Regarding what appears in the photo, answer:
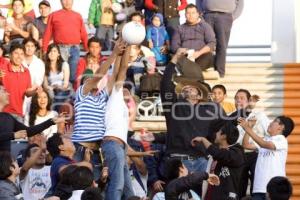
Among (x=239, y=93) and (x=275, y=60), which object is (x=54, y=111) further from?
(x=275, y=60)

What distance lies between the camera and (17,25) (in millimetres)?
18516

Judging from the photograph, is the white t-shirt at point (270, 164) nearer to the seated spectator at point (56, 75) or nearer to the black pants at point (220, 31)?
the seated spectator at point (56, 75)

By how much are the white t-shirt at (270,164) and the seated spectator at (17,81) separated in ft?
12.0

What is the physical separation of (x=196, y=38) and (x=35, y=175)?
4295mm

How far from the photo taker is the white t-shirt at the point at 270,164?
1346 cm

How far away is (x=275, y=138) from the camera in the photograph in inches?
531

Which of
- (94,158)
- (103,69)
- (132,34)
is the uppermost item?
(132,34)

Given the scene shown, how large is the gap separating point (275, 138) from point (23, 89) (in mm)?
4035

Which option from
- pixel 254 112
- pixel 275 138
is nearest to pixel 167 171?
pixel 275 138

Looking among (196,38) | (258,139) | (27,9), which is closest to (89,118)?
(258,139)

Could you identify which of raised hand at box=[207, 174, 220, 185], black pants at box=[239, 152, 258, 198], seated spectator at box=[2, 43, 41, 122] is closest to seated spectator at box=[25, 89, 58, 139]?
seated spectator at box=[2, 43, 41, 122]

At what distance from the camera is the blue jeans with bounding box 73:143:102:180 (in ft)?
42.5

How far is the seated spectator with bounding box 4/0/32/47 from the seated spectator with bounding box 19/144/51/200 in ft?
15.1

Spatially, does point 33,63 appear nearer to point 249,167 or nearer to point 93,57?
point 93,57
